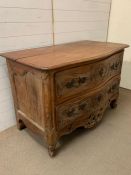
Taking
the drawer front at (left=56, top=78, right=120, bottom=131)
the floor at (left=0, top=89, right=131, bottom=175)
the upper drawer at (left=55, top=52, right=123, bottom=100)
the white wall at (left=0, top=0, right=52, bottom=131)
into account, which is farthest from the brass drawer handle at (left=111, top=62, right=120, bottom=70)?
the white wall at (left=0, top=0, right=52, bottom=131)

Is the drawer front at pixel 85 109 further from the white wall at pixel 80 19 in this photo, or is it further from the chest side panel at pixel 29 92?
the white wall at pixel 80 19

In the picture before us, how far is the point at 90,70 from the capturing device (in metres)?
1.42

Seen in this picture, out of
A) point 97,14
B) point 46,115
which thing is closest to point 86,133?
point 46,115

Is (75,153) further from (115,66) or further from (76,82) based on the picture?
(115,66)

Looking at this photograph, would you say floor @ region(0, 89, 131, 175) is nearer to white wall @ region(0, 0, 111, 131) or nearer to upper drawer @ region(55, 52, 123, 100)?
white wall @ region(0, 0, 111, 131)

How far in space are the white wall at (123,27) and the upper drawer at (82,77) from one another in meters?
0.88

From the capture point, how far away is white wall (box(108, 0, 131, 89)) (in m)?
2.39

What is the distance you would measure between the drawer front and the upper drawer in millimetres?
89

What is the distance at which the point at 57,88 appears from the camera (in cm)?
123

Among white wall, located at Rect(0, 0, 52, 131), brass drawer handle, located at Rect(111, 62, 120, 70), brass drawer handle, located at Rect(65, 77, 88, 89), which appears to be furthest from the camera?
brass drawer handle, located at Rect(111, 62, 120, 70)

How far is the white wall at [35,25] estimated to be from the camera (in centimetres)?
148

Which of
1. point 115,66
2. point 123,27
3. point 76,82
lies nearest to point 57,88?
point 76,82

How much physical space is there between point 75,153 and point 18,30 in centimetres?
120

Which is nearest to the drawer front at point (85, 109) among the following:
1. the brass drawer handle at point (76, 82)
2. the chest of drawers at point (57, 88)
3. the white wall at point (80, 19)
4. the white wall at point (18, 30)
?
the chest of drawers at point (57, 88)
